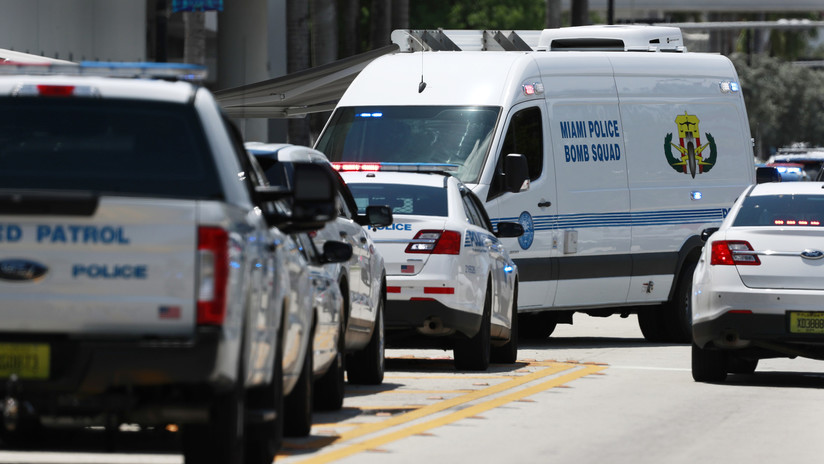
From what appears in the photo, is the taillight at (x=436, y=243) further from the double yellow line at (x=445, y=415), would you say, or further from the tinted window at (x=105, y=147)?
the tinted window at (x=105, y=147)

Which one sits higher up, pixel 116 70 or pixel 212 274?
pixel 116 70

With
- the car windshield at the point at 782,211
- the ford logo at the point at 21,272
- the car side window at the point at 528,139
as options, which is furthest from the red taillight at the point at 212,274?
the car side window at the point at 528,139

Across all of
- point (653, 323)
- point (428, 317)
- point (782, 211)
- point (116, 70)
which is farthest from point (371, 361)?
point (653, 323)

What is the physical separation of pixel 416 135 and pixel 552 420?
7110mm

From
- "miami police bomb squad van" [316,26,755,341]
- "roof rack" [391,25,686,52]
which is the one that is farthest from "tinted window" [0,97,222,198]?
"roof rack" [391,25,686,52]

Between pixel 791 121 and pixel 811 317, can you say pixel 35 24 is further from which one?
pixel 791 121

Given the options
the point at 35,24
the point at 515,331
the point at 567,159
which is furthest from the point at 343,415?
the point at 35,24

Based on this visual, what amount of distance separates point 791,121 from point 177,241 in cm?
10778

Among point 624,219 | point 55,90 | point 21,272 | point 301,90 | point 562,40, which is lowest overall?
point 624,219

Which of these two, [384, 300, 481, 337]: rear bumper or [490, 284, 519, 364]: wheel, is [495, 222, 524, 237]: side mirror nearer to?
[490, 284, 519, 364]: wheel

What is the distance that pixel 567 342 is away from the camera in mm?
20531

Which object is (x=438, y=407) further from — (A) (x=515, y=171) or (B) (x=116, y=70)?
(A) (x=515, y=171)

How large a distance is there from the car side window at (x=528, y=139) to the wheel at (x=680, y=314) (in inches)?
119

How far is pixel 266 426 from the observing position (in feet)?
28.8
